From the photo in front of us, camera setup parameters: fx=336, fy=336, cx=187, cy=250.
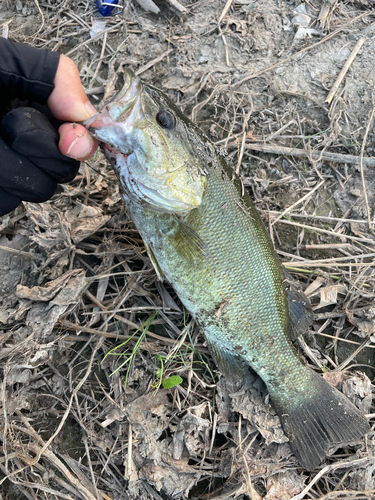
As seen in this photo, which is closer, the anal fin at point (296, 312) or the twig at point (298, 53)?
the anal fin at point (296, 312)

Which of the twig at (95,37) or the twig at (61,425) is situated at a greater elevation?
the twig at (95,37)

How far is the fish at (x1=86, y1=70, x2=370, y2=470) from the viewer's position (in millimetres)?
2219

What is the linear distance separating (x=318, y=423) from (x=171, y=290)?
60.5 inches

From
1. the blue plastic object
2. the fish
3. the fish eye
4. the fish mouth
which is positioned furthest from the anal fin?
the blue plastic object

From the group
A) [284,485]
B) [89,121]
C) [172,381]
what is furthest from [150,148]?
[284,485]

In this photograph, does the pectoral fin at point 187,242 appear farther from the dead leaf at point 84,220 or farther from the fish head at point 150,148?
the dead leaf at point 84,220

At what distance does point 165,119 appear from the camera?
218 cm

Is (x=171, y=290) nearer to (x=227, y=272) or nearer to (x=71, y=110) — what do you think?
(x=227, y=272)

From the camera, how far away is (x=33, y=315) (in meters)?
2.63

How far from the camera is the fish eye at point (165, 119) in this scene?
7.09 feet

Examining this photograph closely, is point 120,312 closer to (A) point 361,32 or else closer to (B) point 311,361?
(B) point 311,361

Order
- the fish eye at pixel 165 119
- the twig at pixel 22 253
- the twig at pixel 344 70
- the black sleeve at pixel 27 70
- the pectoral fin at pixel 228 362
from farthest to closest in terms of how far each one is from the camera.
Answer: the twig at pixel 344 70 < the twig at pixel 22 253 < the pectoral fin at pixel 228 362 < the fish eye at pixel 165 119 < the black sleeve at pixel 27 70

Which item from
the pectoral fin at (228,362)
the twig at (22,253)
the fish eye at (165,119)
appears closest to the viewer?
the fish eye at (165,119)

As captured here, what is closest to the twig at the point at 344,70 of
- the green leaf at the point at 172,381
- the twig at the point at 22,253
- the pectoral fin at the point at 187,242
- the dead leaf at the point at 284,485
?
the pectoral fin at the point at 187,242
